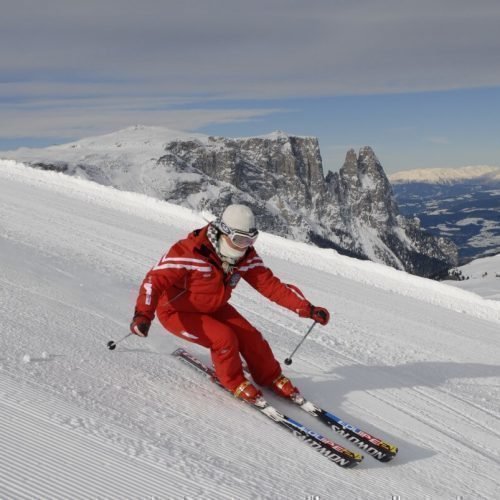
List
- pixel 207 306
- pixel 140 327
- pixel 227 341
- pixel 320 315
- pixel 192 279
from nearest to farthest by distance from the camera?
pixel 140 327 → pixel 227 341 → pixel 192 279 → pixel 207 306 → pixel 320 315

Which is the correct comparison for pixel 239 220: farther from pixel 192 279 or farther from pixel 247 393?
pixel 247 393

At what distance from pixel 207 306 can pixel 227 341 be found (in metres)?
0.42

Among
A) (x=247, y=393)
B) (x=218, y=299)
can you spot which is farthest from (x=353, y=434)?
(x=218, y=299)

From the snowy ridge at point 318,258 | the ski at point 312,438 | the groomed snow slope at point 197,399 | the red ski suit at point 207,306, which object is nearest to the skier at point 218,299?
the red ski suit at point 207,306

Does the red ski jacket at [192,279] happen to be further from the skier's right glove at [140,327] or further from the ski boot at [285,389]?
the ski boot at [285,389]

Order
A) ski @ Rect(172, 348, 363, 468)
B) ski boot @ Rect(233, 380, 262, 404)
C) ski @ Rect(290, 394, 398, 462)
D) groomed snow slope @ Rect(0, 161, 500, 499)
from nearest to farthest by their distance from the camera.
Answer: groomed snow slope @ Rect(0, 161, 500, 499) < ski @ Rect(172, 348, 363, 468) < ski @ Rect(290, 394, 398, 462) < ski boot @ Rect(233, 380, 262, 404)

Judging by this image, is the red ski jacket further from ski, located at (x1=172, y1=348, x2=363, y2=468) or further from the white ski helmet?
ski, located at (x1=172, y1=348, x2=363, y2=468)

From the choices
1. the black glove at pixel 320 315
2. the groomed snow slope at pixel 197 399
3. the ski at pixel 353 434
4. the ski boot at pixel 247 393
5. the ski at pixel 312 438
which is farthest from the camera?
the black glove at pixel 320 315

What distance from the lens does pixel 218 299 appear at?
198 inches

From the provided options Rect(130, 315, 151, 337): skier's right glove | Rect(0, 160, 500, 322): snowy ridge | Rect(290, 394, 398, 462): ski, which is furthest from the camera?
Rect(0, 160, 500, 322): snowy ridge

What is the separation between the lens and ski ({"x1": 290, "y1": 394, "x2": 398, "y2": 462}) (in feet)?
14.0

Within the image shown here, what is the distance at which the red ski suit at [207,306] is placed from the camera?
4777 mm

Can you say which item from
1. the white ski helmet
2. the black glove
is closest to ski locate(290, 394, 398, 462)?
the black glove

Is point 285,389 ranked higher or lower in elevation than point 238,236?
lower
